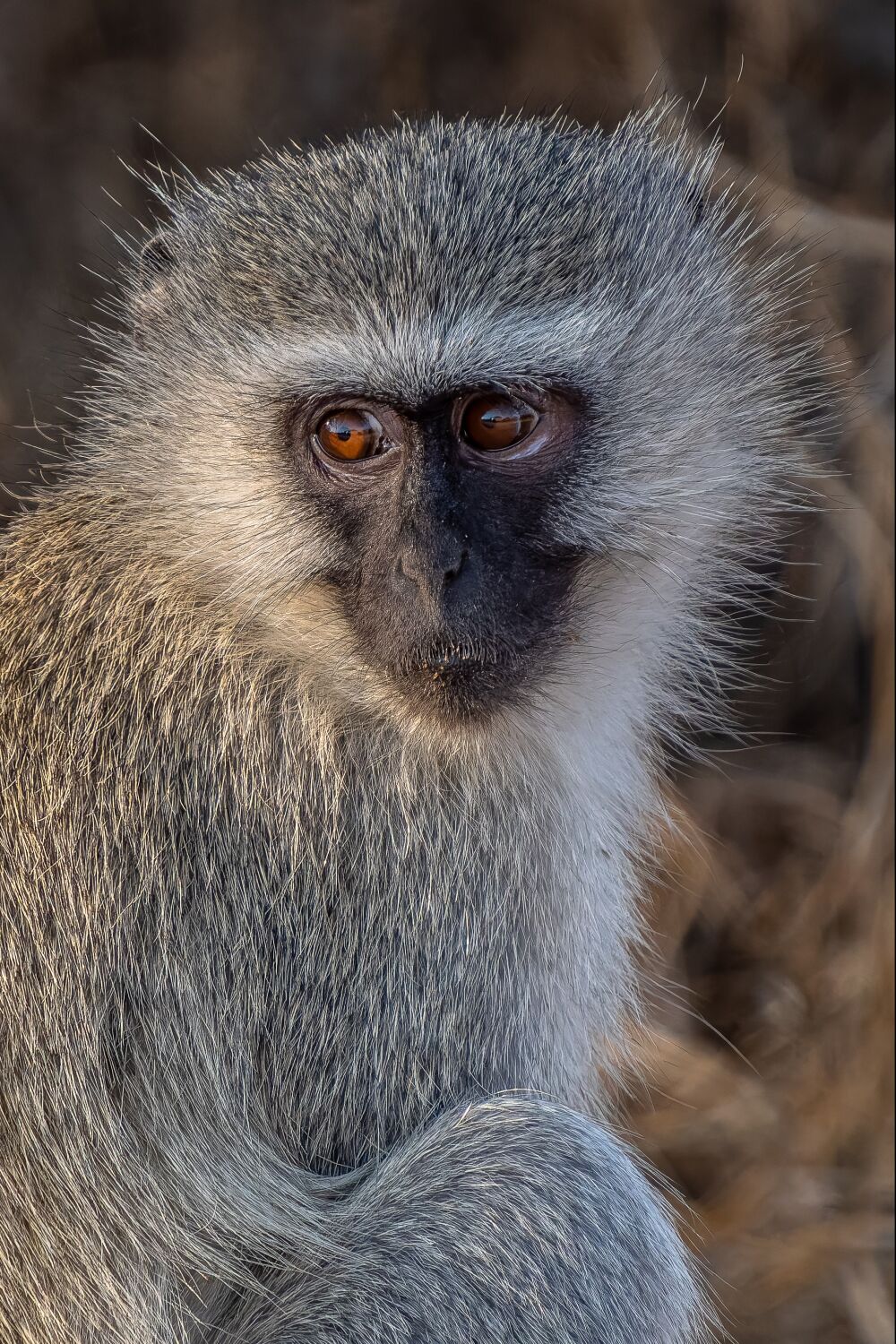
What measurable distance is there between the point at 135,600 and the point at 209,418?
241 mm

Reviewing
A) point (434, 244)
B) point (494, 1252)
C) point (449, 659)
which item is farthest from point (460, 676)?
point (494, 1252)

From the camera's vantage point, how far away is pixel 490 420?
69.2 inches

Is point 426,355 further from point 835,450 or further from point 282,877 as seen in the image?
point 835,450

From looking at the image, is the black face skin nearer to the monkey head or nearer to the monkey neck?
the monkey head

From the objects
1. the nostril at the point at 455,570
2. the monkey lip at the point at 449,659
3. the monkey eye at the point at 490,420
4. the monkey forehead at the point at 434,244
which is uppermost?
the monkey forehead at the point at 434,244

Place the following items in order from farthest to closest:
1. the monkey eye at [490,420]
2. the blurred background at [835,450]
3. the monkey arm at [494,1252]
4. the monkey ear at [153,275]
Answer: the blurred background at [835,450], the monkey ear at [153,275], the monkey eye at [490,420], the monkey arm at [494,1252]

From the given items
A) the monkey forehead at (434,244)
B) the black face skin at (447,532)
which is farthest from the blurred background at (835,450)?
the black face skin at (447,532)

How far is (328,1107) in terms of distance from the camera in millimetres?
1805

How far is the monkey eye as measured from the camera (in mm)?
1759

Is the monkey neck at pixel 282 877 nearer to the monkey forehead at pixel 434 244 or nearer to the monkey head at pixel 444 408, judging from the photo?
the monkey head at pixel 444 408

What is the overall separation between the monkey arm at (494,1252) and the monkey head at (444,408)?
0.48 meters

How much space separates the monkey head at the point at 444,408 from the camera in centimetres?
174

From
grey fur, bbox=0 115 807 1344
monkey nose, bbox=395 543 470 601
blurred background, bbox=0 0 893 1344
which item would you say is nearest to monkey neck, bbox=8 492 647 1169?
grey fur, bbox=0 115 807 1344

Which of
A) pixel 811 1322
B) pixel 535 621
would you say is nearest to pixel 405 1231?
pixel 535 621
